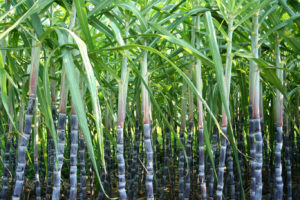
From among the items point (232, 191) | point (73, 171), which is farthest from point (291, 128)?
point (73, 171)

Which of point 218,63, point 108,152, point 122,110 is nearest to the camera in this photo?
point 218,63

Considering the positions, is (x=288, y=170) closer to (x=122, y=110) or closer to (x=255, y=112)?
(x=255, y=112)

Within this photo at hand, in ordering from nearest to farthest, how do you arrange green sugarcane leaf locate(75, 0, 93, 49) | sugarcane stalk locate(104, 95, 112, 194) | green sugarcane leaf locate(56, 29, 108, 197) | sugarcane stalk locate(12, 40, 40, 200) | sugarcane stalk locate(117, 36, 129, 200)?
green sugarcane leaf locate(56, 29, 108, 197) < green sugarcane leaf locate(75, 0, 93, 49) < sugarcane stalk locate(12, 40, 40, 200) < sugarcane stalk locate(117, 36, 129, 200) < sugarcane stalk locate(104, 95, 112, 194)

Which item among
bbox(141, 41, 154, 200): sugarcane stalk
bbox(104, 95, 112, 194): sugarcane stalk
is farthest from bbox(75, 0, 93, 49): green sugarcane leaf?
bbox(104, 95, 112, 194): sugarcane stalk

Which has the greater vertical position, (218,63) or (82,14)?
(82,14)

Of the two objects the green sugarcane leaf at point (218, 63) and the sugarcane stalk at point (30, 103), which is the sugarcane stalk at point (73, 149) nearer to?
the sugarcane stalk at point (30, 103)

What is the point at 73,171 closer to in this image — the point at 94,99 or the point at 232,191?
the point at 94,99

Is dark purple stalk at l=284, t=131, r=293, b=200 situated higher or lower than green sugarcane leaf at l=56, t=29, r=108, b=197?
lower

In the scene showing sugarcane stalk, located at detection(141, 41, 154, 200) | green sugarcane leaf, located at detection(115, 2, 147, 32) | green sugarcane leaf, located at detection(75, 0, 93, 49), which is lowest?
sugarcane stalk, located at detection(141, 41, 154, 200)

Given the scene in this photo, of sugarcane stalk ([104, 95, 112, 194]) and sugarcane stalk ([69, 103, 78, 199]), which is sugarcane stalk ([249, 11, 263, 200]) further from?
sugarcane stalk ([104, 95, 112, 194])

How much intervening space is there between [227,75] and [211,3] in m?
0.29

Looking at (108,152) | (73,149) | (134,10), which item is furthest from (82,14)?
(108,152)

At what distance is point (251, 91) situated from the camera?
3.84ft

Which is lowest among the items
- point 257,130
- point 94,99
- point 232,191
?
point 232,191
